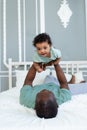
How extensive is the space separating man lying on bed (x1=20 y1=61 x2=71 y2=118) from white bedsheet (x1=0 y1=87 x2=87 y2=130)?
0.04 meters

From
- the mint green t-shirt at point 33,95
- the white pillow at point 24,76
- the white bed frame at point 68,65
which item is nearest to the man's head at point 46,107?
the mint green t-shirt at point 33,95

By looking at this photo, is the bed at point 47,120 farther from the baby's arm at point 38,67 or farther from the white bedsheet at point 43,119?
the baby's arm at point 38,67

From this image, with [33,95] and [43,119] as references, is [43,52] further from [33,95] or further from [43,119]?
[43,119]

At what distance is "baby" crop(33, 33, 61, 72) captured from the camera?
70.0 inches

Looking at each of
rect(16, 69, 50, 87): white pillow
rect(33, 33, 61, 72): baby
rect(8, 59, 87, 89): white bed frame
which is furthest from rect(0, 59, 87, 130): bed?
rect(8, 59, 87, 89): white bed frame

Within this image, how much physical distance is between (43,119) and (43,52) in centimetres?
55

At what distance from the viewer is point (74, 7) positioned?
10.1 ft

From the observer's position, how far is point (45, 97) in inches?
58.8

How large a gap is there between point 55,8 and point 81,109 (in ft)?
5.68

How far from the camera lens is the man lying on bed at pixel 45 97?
Result: 1.47 metres

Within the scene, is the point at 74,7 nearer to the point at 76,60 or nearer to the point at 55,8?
the point at 55,8

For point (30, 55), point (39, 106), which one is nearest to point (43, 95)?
point (39, 106)

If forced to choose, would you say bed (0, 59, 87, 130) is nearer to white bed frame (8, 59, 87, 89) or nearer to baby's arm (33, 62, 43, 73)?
baby's arm (33, 62, 43, 73)

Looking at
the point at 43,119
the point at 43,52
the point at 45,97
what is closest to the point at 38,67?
the point at 43,52
